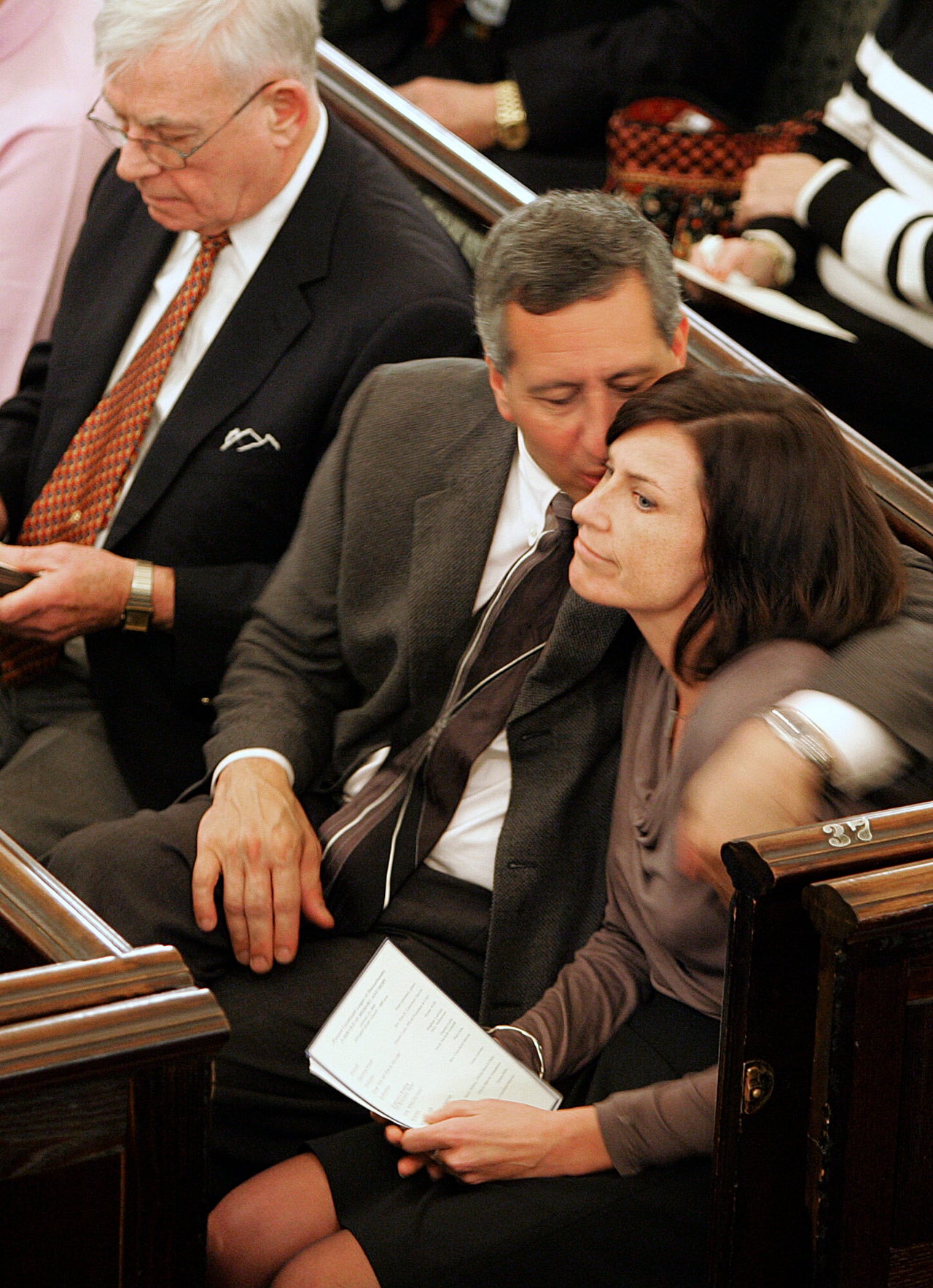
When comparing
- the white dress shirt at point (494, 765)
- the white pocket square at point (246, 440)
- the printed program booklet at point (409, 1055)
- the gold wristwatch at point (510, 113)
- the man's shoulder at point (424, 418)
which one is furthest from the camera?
the gold wristwatch at point (510, 113)

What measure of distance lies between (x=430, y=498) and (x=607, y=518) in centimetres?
39

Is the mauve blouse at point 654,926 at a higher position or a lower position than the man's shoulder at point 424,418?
lower

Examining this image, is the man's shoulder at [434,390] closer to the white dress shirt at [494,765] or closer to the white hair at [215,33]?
the white dress shirt at [494,765]

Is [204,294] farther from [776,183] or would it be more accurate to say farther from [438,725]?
[776,183]

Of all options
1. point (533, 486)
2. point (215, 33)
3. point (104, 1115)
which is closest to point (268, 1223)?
point (104, 1115)

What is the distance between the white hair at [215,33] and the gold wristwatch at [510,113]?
3.67 ft

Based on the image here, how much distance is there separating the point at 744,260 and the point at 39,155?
1.30 m

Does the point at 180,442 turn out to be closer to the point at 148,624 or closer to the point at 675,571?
the point at 148,624

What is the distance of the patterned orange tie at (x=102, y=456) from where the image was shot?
2204mm

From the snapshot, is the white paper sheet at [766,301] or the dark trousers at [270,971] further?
the white paper sheet at [766,301]

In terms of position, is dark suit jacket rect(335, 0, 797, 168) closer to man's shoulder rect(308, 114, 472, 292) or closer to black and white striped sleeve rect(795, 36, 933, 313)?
black and white striped sleeve rect(795, 36, 933, 313)

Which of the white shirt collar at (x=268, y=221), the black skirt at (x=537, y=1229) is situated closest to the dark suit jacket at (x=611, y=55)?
the white shirt collar at (x=268, y=221)

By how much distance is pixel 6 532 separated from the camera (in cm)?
234

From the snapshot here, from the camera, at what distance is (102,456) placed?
2.24 meters
